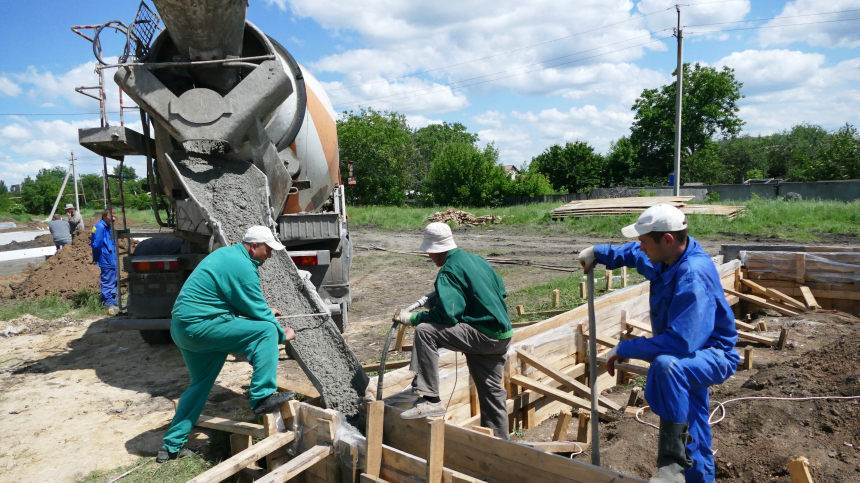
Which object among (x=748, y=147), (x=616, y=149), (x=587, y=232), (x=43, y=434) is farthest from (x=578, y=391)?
(x=748, y=147)

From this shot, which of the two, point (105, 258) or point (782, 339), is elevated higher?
point (105, 258)

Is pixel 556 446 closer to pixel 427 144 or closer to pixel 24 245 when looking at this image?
pixel 24 245

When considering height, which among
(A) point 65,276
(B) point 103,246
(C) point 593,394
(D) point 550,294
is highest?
(B) point 103,246

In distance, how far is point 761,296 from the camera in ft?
26.9

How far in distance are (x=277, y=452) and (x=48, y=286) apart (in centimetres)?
987

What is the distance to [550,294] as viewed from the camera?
8.92 metres

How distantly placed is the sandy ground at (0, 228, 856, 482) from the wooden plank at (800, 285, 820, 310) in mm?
4313

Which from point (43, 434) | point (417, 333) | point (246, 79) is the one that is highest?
point (246, 79)

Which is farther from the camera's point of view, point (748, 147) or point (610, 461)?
point (748, 147)

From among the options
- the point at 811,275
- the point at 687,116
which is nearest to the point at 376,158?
the point at 687,116

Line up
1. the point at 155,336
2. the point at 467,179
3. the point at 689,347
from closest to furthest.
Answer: the point at 689,347 → the point at 155,336 → the point at 467,179

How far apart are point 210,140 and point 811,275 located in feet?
27.7

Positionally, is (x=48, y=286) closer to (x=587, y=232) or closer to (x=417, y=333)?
(x=417, y=333)

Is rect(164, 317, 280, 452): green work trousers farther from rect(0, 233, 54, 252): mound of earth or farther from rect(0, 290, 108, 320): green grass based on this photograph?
rect(0, 233, 54, 252): mound of earth
